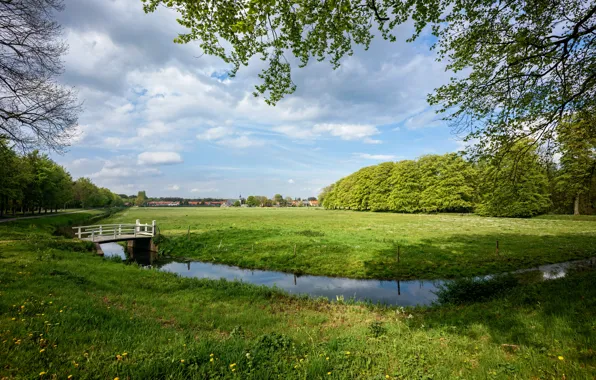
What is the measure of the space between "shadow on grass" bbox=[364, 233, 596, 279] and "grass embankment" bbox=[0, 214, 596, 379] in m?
7.59

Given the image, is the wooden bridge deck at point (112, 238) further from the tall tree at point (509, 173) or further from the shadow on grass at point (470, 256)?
the tall tree at point (509, 173)

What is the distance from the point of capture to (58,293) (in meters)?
8.42

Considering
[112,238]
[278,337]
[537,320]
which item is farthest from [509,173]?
[112,238]

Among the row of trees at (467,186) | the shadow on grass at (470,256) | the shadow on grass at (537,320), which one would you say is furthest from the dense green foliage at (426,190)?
the shadow on grass at (537,320)

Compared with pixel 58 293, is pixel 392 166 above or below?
above

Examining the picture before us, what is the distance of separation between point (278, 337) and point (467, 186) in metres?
71.8

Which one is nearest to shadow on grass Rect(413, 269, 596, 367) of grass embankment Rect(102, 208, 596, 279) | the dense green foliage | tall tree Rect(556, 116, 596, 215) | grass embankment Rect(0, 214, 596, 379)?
grass embankment Rect(0, 214, 596, 379)

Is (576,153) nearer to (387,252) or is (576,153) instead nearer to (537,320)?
→ (537,320)

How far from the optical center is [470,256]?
64.6ft

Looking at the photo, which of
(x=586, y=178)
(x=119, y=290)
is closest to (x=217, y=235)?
(x=119, y=290)

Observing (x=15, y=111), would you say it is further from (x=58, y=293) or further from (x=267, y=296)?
(x=267, y=296)

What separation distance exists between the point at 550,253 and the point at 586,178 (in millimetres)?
14305

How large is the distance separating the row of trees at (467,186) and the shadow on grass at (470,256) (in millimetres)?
3764

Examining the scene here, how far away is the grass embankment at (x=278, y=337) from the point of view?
4.24m
